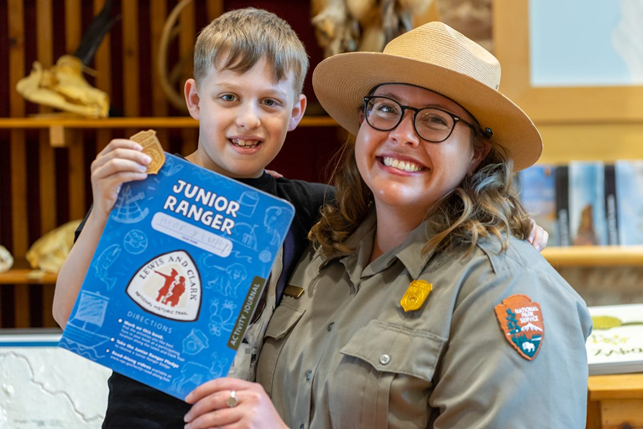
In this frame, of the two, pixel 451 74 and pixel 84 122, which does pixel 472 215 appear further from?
pixel 84 122

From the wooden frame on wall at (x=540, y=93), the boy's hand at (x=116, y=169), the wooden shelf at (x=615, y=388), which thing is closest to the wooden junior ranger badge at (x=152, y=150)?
the boy's hand at (x=116, y=169)

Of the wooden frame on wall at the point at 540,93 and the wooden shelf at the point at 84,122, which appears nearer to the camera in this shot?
the wooden frame on wall at the point at 540,93

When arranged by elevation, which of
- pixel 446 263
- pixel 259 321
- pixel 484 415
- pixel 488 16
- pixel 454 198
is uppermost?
pixel 488 16

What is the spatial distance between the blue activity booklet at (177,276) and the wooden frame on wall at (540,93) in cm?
189

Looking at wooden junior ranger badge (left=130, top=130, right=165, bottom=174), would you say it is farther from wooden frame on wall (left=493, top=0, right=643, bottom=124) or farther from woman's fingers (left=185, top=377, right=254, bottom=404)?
wooden frame on wall (left=493, top=0, right=643, bottom=124)

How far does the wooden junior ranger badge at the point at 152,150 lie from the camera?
1361mm

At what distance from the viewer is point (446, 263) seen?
1390 mm

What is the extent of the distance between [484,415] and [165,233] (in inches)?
28.5

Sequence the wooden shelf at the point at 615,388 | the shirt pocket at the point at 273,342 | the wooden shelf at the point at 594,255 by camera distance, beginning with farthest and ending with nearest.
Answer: the wooden shelf at the point at 594,255
the wooden shelf at the point at 615,388
the shirt pocket at the point at 273,342

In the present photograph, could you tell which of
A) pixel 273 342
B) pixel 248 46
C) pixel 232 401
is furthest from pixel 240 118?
pixel 232 401

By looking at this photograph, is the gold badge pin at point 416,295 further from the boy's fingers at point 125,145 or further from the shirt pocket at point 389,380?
the boy's fingers at point 125,145

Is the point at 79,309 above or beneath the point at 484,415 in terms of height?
above

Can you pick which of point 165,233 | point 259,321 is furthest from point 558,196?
point 165,233

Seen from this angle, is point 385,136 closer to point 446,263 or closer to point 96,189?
point 446,263
